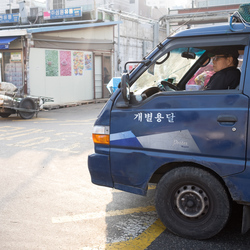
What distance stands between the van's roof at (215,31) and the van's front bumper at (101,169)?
62.3 inches

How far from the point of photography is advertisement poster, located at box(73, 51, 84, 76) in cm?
1975

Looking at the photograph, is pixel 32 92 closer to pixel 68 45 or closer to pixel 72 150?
pixel 68 45

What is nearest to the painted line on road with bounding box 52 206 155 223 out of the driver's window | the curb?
the driver's window

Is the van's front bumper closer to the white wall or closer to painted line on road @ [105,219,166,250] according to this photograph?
painted line on road @ [105,219,166,250]

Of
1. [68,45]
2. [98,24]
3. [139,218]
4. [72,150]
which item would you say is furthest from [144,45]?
[139,218]

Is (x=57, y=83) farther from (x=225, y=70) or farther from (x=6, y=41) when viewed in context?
(x=225, y=70)

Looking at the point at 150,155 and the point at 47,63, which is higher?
the point at 47,63

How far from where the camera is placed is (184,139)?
3.73 m

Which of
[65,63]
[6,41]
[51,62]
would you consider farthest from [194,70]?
[65,63]

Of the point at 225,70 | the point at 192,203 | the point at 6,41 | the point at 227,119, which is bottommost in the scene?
the point at 192,203

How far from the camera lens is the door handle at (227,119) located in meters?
3.52

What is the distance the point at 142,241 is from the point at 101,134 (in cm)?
126

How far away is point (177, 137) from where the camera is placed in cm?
376

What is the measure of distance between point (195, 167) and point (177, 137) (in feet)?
1.19
